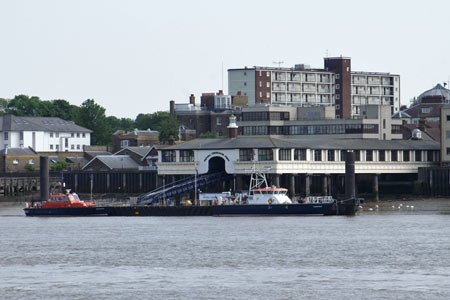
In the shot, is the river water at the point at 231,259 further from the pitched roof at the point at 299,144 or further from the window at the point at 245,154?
the pitched roof at the point at 299,144

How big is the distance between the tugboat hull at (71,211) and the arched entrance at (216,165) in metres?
18.2

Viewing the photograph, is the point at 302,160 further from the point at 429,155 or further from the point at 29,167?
the point at 29,167

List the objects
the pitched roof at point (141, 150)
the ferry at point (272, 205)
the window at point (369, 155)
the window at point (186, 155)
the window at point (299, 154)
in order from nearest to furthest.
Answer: the ferry at point (272, 205), the window at point (299, 154), the window at point (186, 155), the window at point (369, 155), the pitched roof at point (141, 150)

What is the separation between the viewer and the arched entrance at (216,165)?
150m

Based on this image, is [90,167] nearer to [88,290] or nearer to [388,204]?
[388,204]

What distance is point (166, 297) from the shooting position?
6431 centimetres

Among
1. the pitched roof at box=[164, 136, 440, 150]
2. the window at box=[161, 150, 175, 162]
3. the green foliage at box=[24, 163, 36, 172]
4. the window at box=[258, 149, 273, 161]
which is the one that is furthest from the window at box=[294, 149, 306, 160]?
the green foliage at box=[24, 163, 36, 172]

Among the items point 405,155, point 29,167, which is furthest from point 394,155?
point 29,167

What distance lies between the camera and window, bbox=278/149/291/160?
14675 centimetres

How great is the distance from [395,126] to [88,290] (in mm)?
121305

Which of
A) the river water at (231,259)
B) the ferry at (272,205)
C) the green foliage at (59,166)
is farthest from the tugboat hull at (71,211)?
the green foliage at (59,166)

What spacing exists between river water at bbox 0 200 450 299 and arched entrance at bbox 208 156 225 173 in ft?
89.4

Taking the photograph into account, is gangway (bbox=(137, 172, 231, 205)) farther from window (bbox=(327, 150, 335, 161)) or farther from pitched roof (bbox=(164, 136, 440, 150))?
window (bbox=(327, 150, 335, 161))

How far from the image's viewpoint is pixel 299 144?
497 feet
